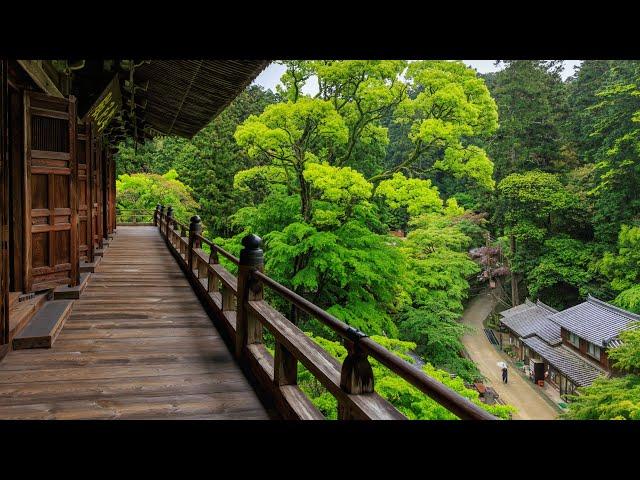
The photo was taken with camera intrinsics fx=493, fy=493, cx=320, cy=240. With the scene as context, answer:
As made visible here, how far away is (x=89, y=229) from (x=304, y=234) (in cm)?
548

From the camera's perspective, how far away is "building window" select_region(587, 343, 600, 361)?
18.2m

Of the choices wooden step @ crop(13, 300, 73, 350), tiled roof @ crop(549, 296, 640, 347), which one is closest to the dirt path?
tiled roof @ crop(549, 296, 640, 347)

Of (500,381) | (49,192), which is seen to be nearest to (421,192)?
(49,192)

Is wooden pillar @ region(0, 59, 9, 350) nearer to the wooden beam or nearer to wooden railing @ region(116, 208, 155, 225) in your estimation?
the wooden beam

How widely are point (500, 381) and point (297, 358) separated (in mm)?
18614

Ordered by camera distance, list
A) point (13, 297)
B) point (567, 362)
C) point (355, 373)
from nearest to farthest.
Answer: point (355, 373) < point (13, 297) < point (567, 362)

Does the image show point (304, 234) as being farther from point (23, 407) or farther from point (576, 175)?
point (576, 175)

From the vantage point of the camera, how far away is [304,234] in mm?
12109

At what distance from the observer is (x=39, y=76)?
5086mm

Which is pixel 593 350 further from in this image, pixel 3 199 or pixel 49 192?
pixel 3 199

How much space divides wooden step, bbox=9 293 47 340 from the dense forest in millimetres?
3138

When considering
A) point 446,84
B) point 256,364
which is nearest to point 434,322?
point 446,84

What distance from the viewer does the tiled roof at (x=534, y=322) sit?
68.6 ft
